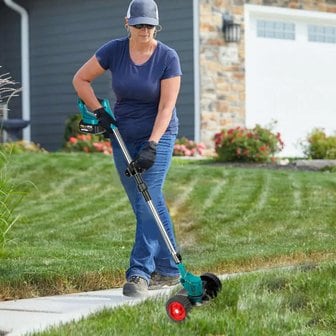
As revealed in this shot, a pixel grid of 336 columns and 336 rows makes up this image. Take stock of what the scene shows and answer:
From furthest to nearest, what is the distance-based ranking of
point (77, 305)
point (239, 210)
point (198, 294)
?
point (239, 210) < point (77, 305) < point (198, 294)

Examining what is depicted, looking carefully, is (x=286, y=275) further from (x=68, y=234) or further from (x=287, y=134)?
(x=287, y=134)

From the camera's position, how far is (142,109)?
242 inches

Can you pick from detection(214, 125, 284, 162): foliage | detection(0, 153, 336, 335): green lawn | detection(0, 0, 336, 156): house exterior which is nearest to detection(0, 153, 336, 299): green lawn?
detection(0, 153, 336, 335): green lawn

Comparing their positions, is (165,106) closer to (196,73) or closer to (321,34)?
(196,73)

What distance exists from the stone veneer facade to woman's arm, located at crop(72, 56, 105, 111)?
11.3m

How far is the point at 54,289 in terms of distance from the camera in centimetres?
640

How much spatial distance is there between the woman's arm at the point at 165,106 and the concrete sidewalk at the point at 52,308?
0.98m

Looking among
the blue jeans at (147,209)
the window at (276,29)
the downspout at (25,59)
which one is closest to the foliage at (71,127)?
the downspout at (25,59)

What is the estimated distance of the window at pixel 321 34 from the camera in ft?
63.8

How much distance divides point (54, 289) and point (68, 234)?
10.7 feet

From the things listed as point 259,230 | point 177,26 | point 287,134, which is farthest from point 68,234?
point 287,134

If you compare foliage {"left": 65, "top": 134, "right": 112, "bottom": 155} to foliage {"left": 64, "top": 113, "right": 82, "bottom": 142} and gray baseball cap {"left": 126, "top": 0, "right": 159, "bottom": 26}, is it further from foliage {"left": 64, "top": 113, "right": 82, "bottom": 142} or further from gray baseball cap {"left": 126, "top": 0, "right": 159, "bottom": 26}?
gray baseball cap {"left": 126, "top": 0, "right": 159, "bottom": 26}

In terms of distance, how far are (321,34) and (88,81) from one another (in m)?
14.0

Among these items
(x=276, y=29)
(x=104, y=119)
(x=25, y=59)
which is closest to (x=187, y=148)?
(x=276, y=29)
